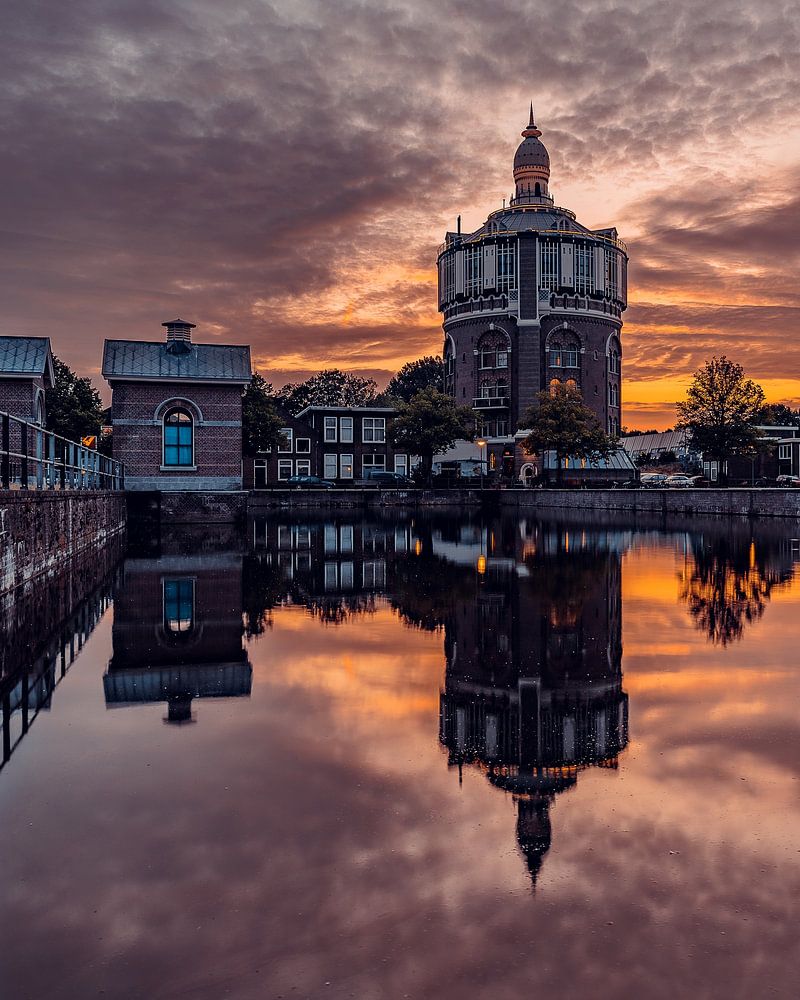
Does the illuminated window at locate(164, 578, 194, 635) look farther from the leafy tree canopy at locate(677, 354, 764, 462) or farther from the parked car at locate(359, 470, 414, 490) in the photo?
the parked car at locate(359, 470, 414, 490)

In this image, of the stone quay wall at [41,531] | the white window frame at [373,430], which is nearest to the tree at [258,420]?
the white window frame at [373,430]

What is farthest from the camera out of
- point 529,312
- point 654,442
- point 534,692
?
point 654,442

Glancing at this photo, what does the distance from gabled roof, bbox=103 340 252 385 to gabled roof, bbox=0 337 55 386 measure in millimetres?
4141

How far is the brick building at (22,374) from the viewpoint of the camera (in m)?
36.3

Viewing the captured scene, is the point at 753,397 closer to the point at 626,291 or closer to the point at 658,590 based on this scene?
the point at 626,291

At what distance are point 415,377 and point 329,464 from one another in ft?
180

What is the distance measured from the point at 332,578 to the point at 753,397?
2111 inches

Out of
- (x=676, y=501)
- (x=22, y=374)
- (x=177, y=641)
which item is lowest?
(x=177, y=641)

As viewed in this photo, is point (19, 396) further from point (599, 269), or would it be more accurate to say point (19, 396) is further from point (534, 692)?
point (599, 269)

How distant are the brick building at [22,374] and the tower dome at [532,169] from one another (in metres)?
74.1

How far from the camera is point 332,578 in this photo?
20.5 metres

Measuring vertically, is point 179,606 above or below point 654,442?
below

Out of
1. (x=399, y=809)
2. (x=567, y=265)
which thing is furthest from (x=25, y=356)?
(x=567, y=265)

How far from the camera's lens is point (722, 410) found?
212ft
